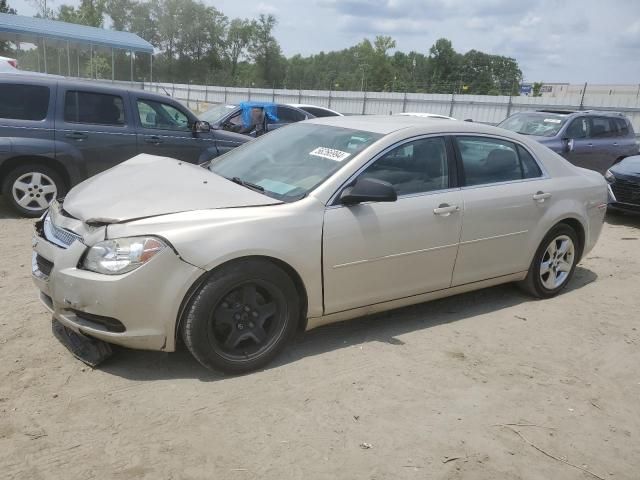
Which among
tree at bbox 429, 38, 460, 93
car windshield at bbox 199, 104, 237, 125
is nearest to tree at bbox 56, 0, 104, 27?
tree at bbox 429, 38, 460, 93

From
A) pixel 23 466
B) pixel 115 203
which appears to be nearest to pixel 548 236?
pixel 115 203

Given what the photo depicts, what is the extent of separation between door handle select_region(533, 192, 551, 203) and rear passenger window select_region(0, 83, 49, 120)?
589 cm

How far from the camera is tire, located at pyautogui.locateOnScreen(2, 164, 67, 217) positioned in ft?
22.6

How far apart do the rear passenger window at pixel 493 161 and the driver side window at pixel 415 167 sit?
8.7 inches

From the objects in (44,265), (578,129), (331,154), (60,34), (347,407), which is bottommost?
(347,407)

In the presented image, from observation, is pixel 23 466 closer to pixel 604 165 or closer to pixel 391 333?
pixel 391 333

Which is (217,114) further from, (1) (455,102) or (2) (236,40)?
(2) (236,40)

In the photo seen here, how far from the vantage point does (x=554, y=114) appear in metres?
11.4

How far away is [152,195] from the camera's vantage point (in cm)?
347

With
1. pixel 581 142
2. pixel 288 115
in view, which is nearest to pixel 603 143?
pixel 581 142

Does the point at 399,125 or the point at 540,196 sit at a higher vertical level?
the point at 399,125

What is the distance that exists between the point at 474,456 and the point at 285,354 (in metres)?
1.42

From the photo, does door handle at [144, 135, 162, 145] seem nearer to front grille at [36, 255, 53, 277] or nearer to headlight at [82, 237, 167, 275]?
front grille at [36, 255, 53, 277]

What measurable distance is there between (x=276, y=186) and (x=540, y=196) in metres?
2.36
